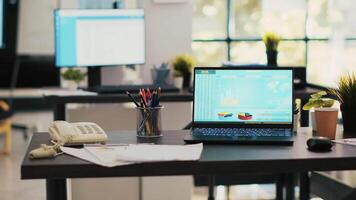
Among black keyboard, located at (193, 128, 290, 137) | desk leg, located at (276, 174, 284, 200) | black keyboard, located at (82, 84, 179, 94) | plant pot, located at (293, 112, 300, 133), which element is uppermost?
black keyboard, located at (82, 84, 179, 94)

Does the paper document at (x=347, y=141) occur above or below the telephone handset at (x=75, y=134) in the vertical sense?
below

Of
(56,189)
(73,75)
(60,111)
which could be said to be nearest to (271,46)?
(73,75)

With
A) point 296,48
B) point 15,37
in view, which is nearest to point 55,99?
point 296,48

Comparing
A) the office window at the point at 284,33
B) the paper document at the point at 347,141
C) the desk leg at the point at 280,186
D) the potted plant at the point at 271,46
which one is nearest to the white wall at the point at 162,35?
the potted plant at the point at 271,46

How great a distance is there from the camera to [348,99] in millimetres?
2557

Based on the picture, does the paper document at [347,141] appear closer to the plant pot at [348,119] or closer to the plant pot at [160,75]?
the plant pot at [348,119]

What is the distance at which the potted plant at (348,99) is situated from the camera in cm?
255

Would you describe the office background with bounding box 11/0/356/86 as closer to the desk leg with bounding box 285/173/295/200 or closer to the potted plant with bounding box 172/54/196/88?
the potted plant with bounding box 172/54/196/88

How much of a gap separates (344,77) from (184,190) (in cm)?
172

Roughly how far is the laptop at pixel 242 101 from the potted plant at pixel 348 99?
0.74 feet

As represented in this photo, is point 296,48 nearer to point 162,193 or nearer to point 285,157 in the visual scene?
point 162,193

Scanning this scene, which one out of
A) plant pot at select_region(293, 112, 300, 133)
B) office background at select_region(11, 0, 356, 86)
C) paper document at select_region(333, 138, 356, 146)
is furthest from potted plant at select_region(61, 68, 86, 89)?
paper document at select_region(333, 138, 356, 146)

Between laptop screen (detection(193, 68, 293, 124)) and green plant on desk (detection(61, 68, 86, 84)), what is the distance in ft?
6.01

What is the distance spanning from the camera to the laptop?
247 centimetres
